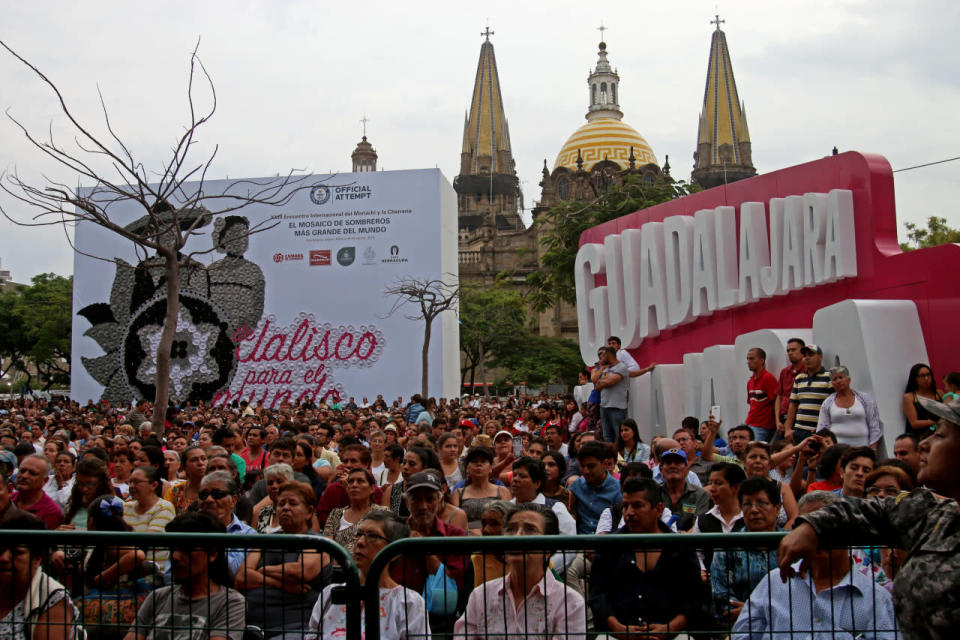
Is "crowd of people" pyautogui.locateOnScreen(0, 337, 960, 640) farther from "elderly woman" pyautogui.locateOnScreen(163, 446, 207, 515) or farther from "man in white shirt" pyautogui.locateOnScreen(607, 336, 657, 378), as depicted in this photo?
"man in white shirt" pyautogui.locateOnScreen(607, 336, 657, 378)

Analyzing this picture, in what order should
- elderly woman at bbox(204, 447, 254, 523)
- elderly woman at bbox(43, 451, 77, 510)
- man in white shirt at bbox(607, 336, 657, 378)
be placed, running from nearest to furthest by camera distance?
elderly woman at bbox(204, 447, 254, 523) → elderly woman at bbox(43, 451, 77, 510) → man in white shirt at bbox(607, 336, 657, 378)

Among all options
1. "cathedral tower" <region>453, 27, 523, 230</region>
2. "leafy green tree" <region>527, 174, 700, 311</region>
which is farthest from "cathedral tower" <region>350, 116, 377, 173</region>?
"leafy green tree" <region>527, 174, 700, 311</region>

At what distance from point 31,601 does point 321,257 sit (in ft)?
104

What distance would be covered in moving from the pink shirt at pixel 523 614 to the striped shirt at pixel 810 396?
5.81 metres

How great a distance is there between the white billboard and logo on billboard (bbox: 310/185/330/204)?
53 mm

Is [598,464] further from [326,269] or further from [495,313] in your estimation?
[495,313]

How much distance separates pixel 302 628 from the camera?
13.4 feet

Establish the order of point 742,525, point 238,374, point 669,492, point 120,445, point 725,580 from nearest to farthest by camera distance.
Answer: point 725,580 → point 742,525 → point 669,492 → point 120,445 → point 238,374

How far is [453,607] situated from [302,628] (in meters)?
0.68

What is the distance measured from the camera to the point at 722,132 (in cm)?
7881

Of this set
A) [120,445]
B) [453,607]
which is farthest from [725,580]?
[120,445]

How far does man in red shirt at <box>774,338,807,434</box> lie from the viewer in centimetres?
989

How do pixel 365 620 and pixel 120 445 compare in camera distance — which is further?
pixel 120 445

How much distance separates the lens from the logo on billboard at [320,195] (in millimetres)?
35250
